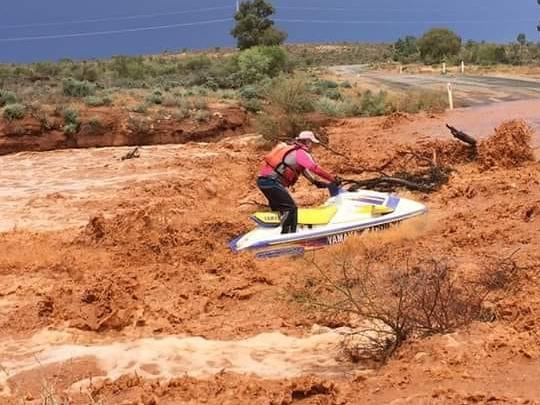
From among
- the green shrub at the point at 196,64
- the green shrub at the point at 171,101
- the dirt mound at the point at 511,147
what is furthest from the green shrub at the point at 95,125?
the green shrub at the point at 196,64

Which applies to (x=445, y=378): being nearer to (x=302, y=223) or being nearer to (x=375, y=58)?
(x=302, y=223)

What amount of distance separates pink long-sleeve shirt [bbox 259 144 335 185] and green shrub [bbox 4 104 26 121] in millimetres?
18559

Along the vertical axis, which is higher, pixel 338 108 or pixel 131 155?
pixel 338 108

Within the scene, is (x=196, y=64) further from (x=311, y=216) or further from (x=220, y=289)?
(x=220, y=289)

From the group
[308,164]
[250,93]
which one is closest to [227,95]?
[250,93]

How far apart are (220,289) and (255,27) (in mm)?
57409

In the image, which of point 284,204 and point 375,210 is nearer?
point 284,204

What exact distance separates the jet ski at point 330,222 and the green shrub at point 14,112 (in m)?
18.2

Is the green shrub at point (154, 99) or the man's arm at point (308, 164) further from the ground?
the man's arm at point (308, 164)

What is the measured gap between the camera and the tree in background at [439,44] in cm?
6956

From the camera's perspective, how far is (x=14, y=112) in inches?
1032

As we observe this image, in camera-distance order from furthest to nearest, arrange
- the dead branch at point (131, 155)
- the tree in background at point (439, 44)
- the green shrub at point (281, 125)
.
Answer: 1. the tree in background at point (439, 44)
2. the dead branch at point (131, 155)
3. the green shrub at point (281, 125)

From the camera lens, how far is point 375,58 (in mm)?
97688

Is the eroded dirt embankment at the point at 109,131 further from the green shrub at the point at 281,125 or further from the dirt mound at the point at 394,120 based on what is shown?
the dirt mound at the point at 394,120
